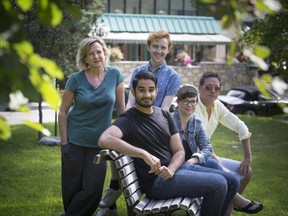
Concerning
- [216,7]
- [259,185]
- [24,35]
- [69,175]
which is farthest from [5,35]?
[259,185]

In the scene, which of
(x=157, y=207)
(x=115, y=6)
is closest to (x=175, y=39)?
(x=115, y=6)

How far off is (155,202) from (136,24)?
3238 centimetres

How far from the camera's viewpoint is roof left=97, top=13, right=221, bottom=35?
A: 36.4 meters

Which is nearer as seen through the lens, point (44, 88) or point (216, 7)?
point (44, 88)

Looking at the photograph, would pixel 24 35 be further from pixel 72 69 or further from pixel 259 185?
pixel 72 69

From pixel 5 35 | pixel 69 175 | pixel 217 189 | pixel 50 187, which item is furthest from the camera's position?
pixel 50 187

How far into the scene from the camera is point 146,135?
5375mm

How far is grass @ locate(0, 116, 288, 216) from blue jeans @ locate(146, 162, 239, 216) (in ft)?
5.42

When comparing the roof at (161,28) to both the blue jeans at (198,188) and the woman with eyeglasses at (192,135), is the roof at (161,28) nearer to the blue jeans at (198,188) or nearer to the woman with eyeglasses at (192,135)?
the woman with eyeglasses at (192,135)

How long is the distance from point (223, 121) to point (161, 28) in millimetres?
31844

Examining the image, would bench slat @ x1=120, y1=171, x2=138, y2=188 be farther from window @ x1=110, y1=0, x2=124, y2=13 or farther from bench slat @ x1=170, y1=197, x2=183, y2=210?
window @ x1=110, y1=0, x2=124, y2=13

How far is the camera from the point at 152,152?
542 cm

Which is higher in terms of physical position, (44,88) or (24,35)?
(24,35)

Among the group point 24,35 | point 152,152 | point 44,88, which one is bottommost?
point 152,152
